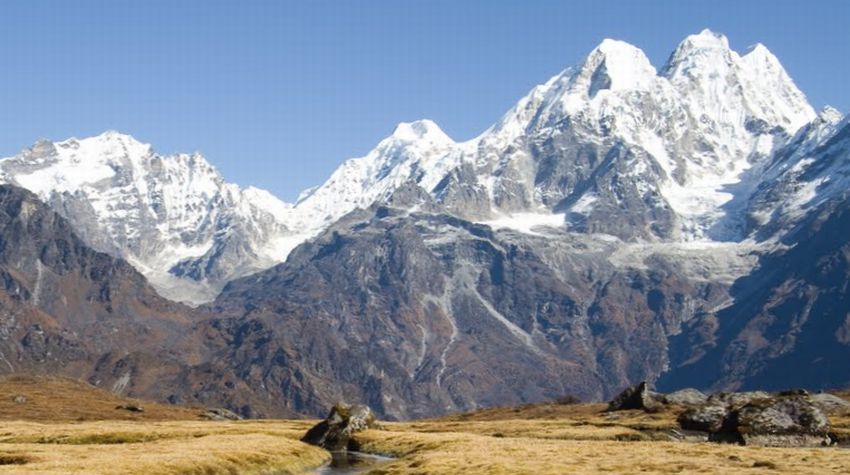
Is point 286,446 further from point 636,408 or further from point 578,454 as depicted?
point 636,408

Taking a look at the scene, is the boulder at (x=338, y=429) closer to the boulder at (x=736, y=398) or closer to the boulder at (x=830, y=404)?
the boulder at (x=736, y=398)

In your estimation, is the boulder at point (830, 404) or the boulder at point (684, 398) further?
the boulder at point (684, 398)

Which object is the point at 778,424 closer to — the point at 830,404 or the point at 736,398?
the point at 736,398

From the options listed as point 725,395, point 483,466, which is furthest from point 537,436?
point 483,466

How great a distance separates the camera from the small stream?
117688mm

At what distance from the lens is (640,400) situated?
18688 cm

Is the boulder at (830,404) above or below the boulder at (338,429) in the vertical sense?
above

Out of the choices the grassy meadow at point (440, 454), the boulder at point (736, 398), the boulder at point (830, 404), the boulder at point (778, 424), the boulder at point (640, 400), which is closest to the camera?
the grassy meadow at point (440, 454)

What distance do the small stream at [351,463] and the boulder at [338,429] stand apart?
4.40 metres

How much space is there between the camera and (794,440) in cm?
11900

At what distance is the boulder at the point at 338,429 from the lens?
148375 mm

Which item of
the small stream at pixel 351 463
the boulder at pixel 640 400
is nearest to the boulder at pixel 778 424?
the small stream at pixel 351 463

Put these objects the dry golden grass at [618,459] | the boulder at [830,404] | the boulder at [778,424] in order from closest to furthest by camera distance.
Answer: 1. the dry golden grass at [618,459]
2. the boulder at [778,424]
3. the boulder at [830,404]

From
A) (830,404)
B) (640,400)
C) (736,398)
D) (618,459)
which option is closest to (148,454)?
(618,459)
